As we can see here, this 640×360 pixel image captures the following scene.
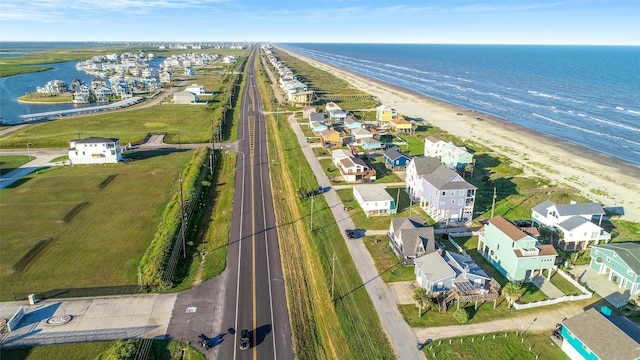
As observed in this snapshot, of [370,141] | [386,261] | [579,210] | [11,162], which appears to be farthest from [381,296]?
[11,162]

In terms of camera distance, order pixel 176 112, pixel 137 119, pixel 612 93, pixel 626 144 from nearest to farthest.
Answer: pixel 626 144
pixel 137 119
pixel 176 112
pixel 612 93

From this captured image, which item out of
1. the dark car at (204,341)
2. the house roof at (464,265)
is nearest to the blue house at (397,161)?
the house roof at (464,265)

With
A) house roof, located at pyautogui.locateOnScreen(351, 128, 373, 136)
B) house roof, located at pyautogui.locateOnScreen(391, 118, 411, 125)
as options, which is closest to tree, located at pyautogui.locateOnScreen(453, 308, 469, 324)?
house roof, located at pyautogui.locateOnScreen(351, 128, 373, 136)

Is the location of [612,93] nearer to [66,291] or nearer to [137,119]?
[137,119]

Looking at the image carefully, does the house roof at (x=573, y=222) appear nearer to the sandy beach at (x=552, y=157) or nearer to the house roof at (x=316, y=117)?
the sandy beach at (x=552, y=157)

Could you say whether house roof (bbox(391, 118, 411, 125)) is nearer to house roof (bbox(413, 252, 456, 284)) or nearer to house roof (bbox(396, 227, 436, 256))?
house roof (bbox(396, 227, 436, 256))

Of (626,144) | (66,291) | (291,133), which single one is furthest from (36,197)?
(626,144)
